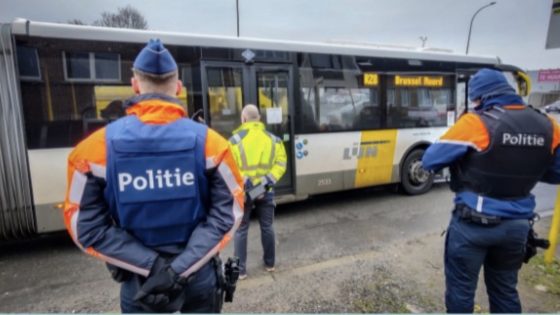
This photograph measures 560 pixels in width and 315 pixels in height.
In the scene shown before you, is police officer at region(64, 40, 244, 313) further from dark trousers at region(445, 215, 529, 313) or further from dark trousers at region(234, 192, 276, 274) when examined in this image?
dark trousers at region(234, 192, 276, 274)

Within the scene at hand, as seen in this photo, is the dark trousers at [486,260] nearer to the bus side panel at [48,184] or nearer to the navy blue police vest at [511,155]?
the navy blue police vest at [511,155]

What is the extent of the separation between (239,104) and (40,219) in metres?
3.06

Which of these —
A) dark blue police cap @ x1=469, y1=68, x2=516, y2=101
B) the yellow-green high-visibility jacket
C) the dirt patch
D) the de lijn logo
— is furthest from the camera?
the de lijn logo

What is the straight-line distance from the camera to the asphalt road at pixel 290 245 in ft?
11.4

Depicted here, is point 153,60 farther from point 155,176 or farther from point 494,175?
point 494,175

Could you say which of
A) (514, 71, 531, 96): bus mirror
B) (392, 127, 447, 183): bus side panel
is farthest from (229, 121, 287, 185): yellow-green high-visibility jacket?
(514, 71, 531, 96): bus mirror

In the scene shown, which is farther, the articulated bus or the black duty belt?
the articulated bus

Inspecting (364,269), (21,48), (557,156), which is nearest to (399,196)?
(364,269)

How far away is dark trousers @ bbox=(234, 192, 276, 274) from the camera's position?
355 centimetres

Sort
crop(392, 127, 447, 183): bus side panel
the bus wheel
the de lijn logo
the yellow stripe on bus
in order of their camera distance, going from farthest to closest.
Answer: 1. the bus wheel
2. crop(392, 127, 447, 183): bus side panel
3. the yellow stripe on bus
4. the de lijn logo

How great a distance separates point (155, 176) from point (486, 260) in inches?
91.0

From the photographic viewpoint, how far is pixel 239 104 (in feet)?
18.0

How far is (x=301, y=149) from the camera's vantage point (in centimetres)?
579

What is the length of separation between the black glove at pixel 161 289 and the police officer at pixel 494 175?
1.80 meters
